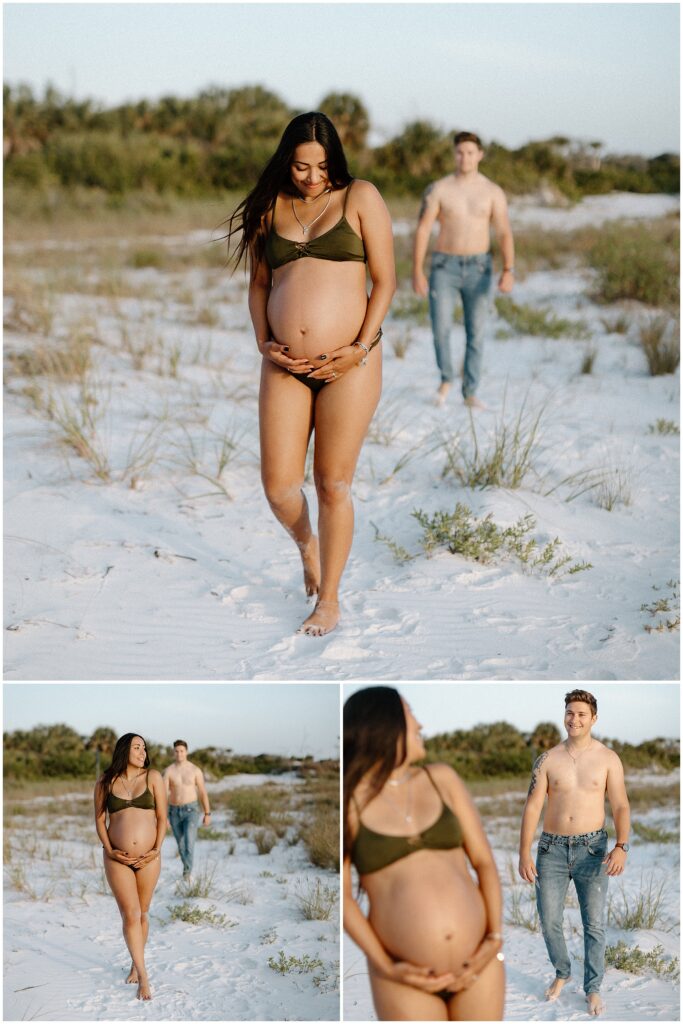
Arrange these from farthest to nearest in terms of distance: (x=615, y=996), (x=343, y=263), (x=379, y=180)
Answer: (x=379, y=180), (x=615, y=996), (x=343, y=263)

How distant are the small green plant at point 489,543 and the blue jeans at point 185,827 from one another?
1.80 m

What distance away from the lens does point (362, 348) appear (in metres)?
4.29

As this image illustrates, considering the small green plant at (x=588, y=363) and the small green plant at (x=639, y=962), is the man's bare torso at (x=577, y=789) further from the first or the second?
the small green plant at (x=588, y=363)

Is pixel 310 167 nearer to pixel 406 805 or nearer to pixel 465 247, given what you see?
pixel 406 805

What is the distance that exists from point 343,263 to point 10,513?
2.67 meters

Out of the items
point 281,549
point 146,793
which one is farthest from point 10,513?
point 146,793

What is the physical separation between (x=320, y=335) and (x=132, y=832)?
93.6 inches


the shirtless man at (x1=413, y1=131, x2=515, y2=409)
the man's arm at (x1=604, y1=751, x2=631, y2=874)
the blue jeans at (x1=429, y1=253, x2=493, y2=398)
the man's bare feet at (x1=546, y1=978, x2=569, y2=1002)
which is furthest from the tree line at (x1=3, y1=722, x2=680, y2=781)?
the blue jeans at (x1=429, y1=253, x2=493, y2=398)

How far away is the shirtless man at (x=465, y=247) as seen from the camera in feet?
25.7

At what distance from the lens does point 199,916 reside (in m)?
5.12

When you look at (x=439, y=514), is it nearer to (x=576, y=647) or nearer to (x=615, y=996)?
(x=576, y=647)

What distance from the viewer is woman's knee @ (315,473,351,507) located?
450 centimetres

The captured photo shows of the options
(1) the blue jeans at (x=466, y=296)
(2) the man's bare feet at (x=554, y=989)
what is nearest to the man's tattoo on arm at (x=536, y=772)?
(2) the man's bare feet at (x=554, y=989)

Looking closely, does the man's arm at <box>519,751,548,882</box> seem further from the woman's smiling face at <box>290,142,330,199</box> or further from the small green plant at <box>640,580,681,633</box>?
the woman's smiling face at <box>290,142,330,199</box>
